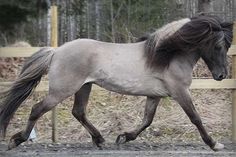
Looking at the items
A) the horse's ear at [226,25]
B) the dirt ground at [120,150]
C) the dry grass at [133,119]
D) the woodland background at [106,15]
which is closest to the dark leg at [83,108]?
the dirt ground at [120,150]

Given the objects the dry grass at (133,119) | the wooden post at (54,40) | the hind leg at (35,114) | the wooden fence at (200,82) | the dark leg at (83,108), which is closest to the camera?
the hind leg at (35,114)

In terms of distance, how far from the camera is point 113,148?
6.79 metres

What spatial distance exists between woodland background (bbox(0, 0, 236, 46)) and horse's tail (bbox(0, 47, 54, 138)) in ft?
13.8

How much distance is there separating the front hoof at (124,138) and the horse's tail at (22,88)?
4.07 feet

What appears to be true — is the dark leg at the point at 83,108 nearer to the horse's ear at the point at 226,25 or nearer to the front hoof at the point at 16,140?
the front hoof at the point at 16,140

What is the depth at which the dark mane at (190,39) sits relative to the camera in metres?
6.18

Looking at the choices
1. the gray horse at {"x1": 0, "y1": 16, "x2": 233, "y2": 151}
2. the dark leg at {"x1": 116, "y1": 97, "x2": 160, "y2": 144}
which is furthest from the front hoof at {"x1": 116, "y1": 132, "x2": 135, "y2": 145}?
the gray horse at {"x1": 0, "y1": 16, "x2": 233, "y2": 151}

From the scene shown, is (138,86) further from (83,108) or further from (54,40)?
(54,40)

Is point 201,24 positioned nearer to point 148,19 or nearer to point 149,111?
point 149,111

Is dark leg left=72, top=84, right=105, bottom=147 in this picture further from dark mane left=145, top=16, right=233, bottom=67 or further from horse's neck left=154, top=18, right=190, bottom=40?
horse's neck left=154, top=18, right=190, bottom=40

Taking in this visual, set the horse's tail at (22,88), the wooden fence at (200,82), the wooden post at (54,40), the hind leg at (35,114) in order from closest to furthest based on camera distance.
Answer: the hind leg at (35,114)
the horse's tail at (22,88)
the wooden fence at (200,82)
the wooden post at (54,40)

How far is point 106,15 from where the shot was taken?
→ 15414mm

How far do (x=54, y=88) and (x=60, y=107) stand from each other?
106 inches

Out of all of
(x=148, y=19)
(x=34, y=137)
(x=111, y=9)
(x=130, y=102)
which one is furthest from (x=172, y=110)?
(x=111, y=9)
